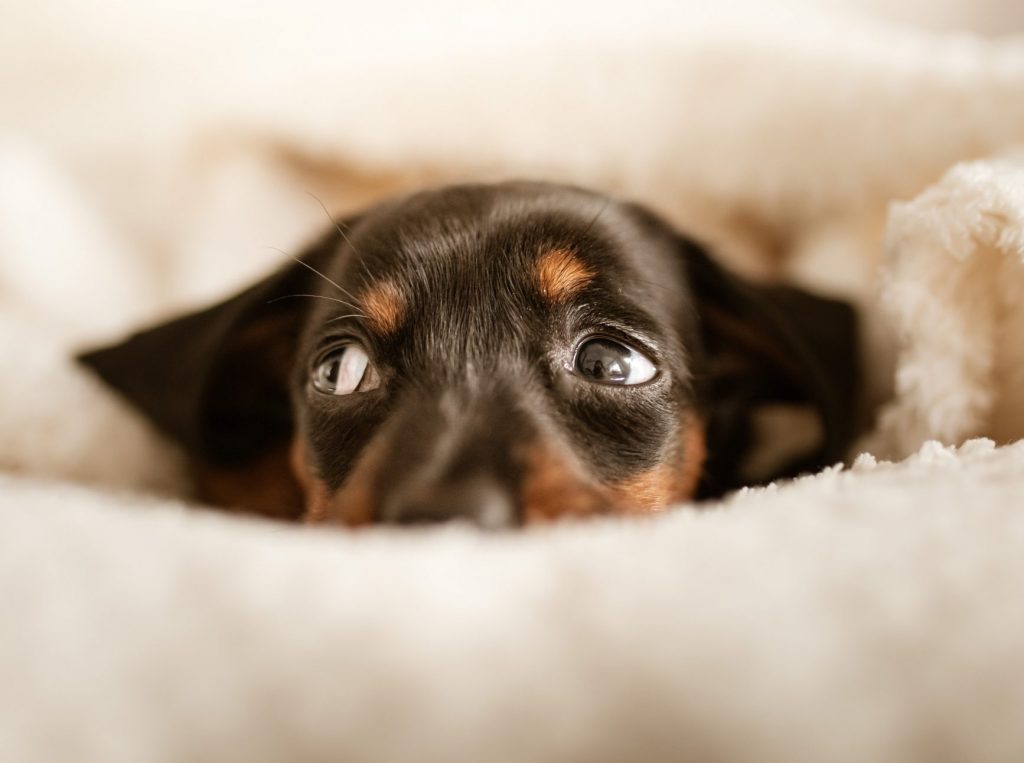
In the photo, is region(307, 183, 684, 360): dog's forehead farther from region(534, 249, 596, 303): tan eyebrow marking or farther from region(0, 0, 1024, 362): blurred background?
region(0, 0, 1024, 362): blurred background

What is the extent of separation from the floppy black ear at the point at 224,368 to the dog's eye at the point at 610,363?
1.78 ft

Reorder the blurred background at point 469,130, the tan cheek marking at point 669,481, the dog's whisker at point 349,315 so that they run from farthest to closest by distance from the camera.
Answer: the blurred background at point 469,130 < the dog's whisker at point 349,315 < the tan cheek marking at point 669,481

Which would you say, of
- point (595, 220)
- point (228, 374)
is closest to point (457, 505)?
point (595, 220)

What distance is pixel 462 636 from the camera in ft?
1.89

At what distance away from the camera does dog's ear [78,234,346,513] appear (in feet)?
4.45

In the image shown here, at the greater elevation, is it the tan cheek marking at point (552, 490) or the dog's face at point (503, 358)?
the dog's face at point (503, 358)

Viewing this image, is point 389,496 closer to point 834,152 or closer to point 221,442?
point 221,442

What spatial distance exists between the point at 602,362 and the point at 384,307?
0.33 m

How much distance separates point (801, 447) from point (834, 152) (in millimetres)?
604

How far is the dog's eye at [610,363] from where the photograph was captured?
1.21 metres

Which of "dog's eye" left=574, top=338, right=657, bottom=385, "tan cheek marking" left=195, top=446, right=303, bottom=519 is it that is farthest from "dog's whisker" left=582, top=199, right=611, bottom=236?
"tan cheek marking" left=195, top=446, right=303, bottom=519

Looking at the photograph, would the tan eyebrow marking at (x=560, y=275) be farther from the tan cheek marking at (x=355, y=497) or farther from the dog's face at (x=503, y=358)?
the tan cheek marking at (x=355, y=497)

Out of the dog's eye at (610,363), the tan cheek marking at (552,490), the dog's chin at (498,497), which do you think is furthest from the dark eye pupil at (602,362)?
the tan cheek marking at (552,490)

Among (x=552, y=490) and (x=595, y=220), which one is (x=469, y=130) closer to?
(x=595, y=220)
